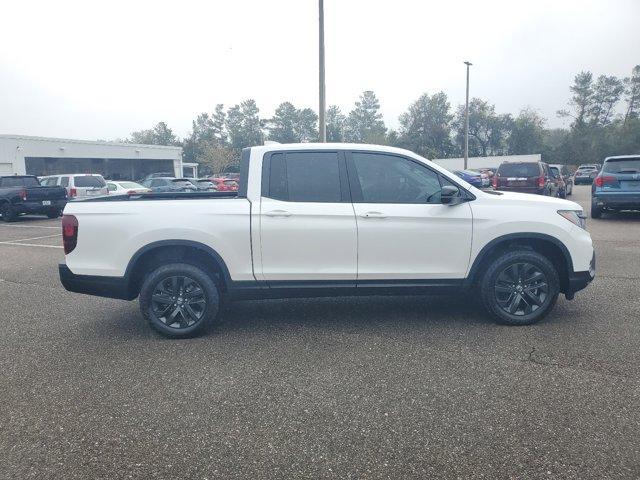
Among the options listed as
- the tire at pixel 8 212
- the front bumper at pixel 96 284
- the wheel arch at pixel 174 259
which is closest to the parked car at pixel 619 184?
the wheel arch at pixel 174 259

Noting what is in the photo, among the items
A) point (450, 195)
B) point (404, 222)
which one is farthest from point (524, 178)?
point (404, 222)

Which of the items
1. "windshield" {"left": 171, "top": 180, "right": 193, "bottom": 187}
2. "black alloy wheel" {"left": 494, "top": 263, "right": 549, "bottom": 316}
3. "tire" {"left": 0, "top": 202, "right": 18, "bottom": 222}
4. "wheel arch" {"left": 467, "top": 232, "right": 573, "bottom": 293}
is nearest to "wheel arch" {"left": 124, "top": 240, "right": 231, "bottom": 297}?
"wheel arch" {"left": 467, "top": 232, "right": 573, "bottom": 293}

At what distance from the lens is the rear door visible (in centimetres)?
475

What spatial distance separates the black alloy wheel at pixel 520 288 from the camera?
16.4ft

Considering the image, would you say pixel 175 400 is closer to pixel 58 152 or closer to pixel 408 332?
pixel 408 332

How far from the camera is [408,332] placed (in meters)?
4.93

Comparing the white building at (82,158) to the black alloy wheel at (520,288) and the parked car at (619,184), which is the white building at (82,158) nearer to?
the parked car at (619,184)

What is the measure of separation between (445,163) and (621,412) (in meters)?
69.4

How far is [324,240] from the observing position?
477cm

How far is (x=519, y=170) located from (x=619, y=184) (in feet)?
13.3

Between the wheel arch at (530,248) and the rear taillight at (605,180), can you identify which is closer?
the wheel arch at (530,248)

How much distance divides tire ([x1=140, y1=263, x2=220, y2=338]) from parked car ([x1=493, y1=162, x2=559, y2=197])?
1396 cm

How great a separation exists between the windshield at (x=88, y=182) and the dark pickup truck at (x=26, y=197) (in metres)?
1.24

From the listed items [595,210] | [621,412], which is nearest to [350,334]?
[621,412]
